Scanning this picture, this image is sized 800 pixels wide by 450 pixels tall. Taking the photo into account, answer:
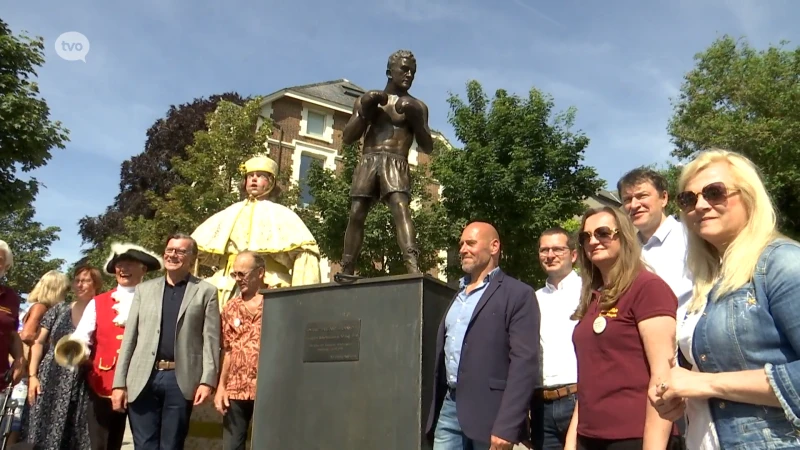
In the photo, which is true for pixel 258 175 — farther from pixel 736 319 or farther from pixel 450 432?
pixel 736 319

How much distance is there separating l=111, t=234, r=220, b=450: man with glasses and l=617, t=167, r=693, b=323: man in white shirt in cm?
325

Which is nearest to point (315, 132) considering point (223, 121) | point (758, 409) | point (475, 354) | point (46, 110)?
point (223, 121)

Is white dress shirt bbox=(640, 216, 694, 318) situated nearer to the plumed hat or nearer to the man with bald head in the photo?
the man with bald head

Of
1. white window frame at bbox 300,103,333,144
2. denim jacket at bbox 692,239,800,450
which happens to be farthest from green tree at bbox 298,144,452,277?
denim jacket at bbox 692,239,800,450

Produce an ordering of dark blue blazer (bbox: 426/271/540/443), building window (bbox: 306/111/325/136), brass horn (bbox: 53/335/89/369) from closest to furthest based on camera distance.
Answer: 1. dark blue blazer (bbox: 426/271/540/443)
2. brass horn (bbox: 53/335/89/369)
3. building window (bbox: 306/111/325/136)

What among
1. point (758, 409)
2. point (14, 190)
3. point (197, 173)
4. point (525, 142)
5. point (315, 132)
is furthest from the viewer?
point (315, 132)

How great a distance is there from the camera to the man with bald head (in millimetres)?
3676

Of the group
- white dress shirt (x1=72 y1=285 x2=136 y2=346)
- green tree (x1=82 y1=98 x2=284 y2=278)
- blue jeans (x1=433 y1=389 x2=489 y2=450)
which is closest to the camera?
blue jeans (x1=433 y1=389 x2=489 y2=450)

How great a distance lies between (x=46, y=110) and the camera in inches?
679

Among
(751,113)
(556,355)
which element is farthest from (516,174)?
(556,355)

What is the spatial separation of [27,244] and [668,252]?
5227 centimetres

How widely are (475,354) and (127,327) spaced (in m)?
2.81

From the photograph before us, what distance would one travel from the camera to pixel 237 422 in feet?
17.2

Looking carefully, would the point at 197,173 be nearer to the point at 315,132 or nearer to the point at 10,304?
the point at 315,132
